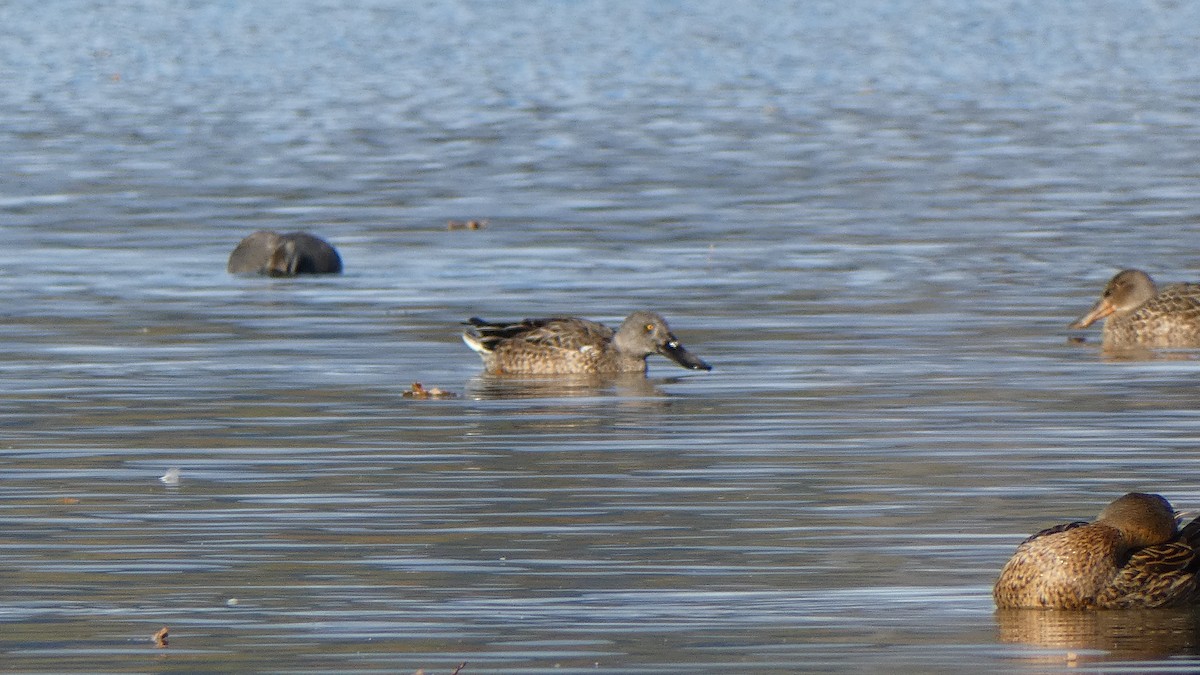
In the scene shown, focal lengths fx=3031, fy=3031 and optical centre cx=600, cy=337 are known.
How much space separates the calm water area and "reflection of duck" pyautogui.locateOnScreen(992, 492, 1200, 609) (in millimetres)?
99

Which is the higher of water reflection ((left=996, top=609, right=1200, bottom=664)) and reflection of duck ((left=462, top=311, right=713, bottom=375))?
water reflection ((left=996, top=609, right=1200, bottom=664))

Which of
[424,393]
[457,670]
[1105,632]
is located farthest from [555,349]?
[457,670]

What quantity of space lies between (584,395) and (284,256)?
7.97 meters

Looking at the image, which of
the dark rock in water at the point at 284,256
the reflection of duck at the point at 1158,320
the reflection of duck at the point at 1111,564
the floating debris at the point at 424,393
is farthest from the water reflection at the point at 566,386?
the reflection of duck at the point at 1111,564

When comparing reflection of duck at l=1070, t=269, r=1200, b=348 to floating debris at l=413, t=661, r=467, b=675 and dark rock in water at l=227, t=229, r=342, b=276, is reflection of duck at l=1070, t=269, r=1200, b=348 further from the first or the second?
floating debris at l=413, t=661, r=467, b=675

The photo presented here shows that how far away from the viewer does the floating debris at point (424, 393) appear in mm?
17500

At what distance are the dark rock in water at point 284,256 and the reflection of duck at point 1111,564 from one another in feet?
49.5

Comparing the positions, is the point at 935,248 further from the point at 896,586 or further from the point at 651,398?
the point at 896,586

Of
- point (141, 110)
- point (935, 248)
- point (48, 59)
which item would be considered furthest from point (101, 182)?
point (48, 59)

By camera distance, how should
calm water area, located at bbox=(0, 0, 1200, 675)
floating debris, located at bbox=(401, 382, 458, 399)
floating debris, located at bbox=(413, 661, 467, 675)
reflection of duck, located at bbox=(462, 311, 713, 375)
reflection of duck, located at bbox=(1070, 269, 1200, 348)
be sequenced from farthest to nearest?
1. reflection of duck, located at bbox=(1070, 269, 1200, 348)
2. reflection of duck, located at bbox=(462, 311, 713, 375)
3. floating debris, located at bbox=(401, 382, 458, 399)
4. calm water area, located at bbox=(0, 0, 1200, 675)
5. floating debris, located at bbox=(413, 661, 467, 675)

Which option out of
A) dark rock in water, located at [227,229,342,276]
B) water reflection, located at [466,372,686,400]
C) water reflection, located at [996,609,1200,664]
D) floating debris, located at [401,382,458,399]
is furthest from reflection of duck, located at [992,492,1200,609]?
dark rock in water, located at [227,229,342,276]

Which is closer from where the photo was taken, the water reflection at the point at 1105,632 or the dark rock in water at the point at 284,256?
the water reflection at the point at 1105,632

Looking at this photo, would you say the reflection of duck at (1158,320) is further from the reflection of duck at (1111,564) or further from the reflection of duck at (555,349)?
the reflection of duck at (1111,564)

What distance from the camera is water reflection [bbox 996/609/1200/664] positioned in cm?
1034
